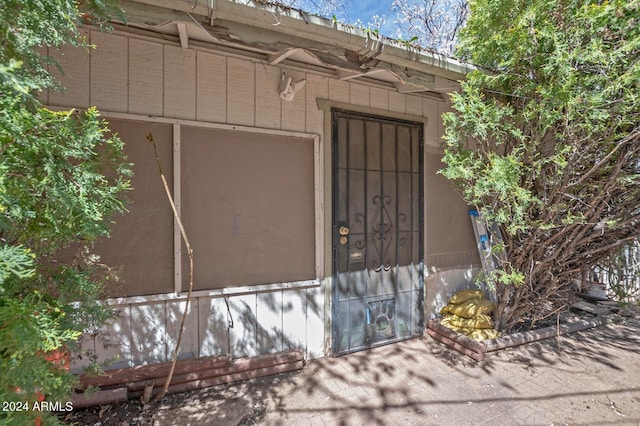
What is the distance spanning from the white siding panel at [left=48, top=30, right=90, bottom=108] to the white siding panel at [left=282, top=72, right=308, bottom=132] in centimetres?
149

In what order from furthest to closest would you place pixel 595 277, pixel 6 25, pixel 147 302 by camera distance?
1. pixel 595 277
2. pixel 147 302
3. pixel 6 25

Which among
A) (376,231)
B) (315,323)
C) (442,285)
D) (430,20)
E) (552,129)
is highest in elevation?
(430,20)

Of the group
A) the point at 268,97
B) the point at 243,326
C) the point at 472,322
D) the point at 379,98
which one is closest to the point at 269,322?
the point at 243,326

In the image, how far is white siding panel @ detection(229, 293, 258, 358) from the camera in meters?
2.56

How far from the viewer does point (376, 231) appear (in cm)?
316

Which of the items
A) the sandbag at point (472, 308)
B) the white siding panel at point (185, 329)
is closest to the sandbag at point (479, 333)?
the sandbag at point (472, 308)

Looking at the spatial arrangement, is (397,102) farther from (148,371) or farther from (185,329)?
(148,371)

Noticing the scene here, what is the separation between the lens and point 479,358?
2.82 meters

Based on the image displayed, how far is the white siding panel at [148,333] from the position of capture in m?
2.26

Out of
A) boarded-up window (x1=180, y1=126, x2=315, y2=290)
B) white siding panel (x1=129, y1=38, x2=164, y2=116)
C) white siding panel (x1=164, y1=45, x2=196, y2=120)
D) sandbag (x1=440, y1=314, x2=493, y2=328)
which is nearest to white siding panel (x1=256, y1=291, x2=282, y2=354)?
boarded-up window (x1=180, y1=126, x2=315, y2=290)

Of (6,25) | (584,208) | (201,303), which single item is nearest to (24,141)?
(6,25)

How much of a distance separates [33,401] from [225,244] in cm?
149

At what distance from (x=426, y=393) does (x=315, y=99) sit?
2785 mm

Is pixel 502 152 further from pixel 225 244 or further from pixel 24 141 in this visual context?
pixel 24 141
